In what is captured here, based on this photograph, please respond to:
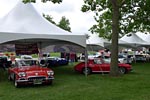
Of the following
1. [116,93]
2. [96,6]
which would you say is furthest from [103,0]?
[116,93]

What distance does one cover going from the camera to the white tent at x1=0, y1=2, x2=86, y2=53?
55.7 ft

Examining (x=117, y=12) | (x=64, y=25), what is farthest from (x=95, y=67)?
(x=64, y=25)

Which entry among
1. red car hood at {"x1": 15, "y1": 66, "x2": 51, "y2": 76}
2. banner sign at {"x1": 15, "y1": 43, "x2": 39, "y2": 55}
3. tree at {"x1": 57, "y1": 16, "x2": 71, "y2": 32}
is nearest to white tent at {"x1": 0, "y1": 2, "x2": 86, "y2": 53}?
red car hood at {"x1": 15, "y1": 66, "x2": 51, "y2": 76}

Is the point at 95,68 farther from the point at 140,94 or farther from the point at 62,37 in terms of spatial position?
the point at 140,94

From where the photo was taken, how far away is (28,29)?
17.8 metres

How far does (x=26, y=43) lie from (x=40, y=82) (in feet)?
33.6

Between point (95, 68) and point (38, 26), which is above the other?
point (38, 26)

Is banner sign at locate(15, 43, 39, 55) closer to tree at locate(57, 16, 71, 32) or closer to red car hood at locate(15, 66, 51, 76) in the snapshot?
red car hood at locate(15, 66, 51, 76)

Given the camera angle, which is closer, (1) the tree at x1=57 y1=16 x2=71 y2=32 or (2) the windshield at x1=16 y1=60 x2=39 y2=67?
(2) the windshield at x1=16 y1=60 x2=39 y2=67

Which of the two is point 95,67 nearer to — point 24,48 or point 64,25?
point 24,48

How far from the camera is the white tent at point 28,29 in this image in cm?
1698

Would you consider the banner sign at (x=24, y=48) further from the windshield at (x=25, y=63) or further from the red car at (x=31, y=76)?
the red car at (x=31, y=76)

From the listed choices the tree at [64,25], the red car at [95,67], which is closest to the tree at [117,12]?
→ the red car at [95,67]

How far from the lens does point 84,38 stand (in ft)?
61.0
